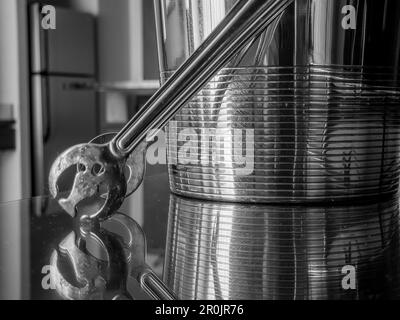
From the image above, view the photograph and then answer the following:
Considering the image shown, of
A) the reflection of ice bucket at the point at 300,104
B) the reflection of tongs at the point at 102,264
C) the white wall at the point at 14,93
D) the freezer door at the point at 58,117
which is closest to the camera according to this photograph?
the reflection of tongs at the point at 102,264

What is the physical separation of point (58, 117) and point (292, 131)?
7.18 feet

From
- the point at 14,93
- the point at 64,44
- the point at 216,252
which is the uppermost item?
the point at 64,44

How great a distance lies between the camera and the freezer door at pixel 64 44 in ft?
7.79

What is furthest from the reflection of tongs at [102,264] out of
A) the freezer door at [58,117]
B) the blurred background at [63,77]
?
the freezer door at [58,117]

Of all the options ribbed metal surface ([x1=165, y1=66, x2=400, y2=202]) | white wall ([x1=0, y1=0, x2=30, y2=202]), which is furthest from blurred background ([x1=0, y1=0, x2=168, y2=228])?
ribbed metal surface ([x1=165, y1=66, x2=400, y2=202])

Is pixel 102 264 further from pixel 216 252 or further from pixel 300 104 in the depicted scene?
pixel 300 104

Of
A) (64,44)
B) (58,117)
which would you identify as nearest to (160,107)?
(58,117)

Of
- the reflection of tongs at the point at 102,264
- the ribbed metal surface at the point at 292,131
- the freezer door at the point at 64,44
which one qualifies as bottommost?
the reflection of tongs at the point at 102,264

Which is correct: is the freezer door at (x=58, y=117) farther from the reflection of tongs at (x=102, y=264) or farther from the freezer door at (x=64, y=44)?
the reflection of tongs at (x=102, y=264)

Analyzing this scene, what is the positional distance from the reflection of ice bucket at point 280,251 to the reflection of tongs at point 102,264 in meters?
0.01

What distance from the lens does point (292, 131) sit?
1.33 ft

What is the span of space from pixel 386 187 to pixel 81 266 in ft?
0.89
